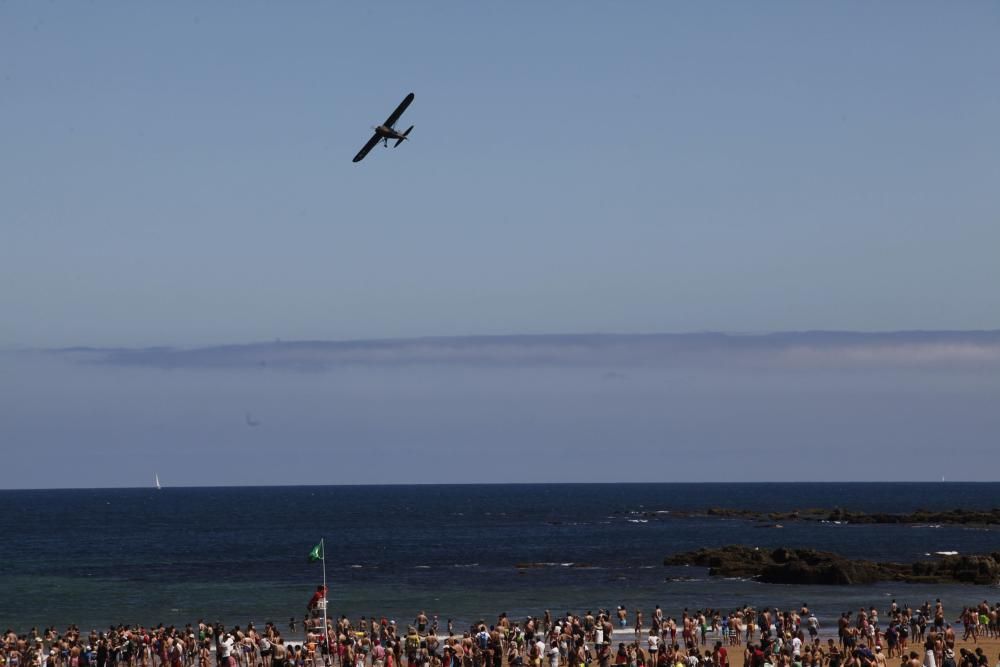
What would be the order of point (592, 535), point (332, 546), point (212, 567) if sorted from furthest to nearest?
point (592, 535) < point (332, 546) < point (212, 567)

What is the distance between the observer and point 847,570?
63250 mm

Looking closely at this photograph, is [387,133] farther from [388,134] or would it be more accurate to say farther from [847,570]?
[847,570]

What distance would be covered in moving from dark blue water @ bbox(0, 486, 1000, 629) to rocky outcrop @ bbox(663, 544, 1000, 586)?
6.51 ft

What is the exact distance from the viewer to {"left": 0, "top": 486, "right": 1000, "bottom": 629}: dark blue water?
54.8 meters

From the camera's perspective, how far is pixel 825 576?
205 feet

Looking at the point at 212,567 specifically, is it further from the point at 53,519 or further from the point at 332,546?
the point at 53,519

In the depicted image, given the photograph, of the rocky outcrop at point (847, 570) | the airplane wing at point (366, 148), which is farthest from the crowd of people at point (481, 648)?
the rocky outcrop at point (847, 570)

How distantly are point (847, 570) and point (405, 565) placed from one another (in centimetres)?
2805

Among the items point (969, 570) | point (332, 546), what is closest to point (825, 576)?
point (969, 570)

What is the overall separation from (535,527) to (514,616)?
82.7 metres

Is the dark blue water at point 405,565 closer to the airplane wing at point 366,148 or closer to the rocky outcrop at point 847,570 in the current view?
the rocky outcrop at point 847,570

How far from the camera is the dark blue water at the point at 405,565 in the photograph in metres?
54.8

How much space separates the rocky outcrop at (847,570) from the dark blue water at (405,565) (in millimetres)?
1984

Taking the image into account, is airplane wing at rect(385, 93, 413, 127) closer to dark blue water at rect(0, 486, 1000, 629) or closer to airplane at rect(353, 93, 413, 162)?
airplane at rect(353, 93, 413, 162)
